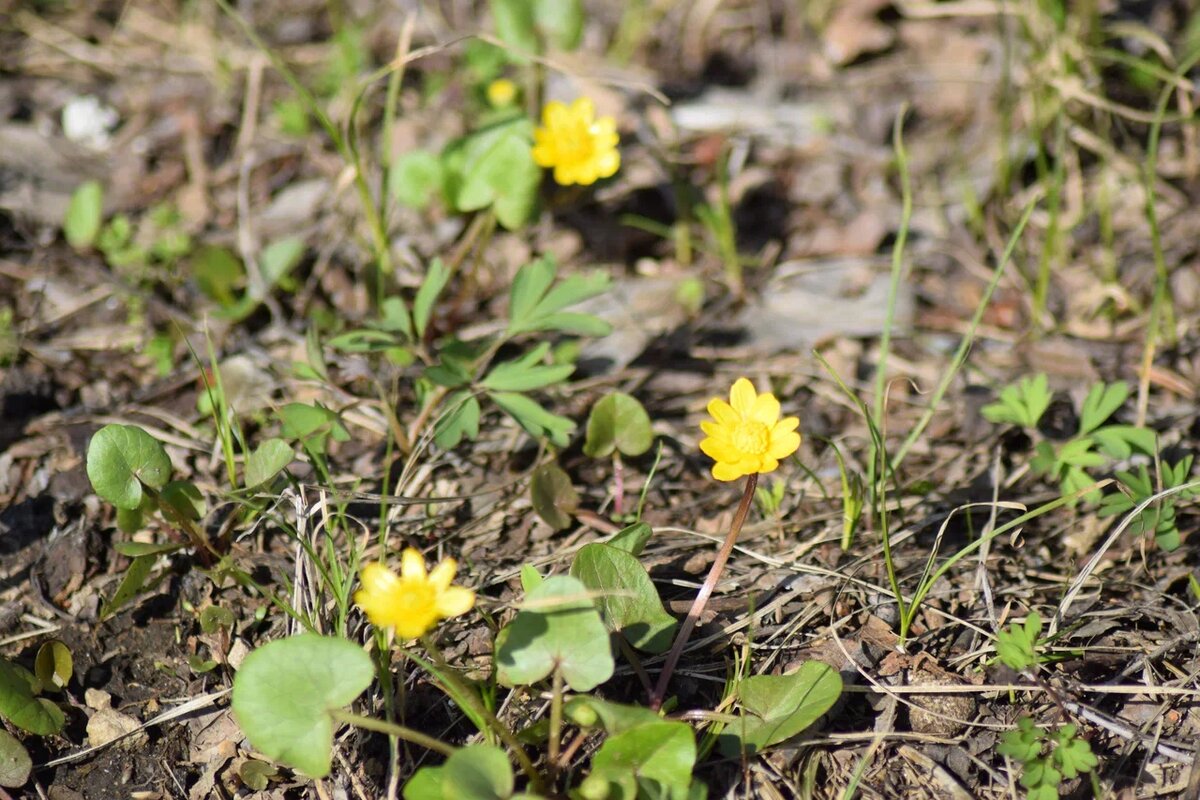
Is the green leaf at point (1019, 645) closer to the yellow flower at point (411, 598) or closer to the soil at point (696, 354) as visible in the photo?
the soil at point (696, 354)

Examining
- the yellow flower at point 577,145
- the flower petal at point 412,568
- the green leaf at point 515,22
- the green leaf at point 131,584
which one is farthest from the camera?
the green leaf at point 515,22

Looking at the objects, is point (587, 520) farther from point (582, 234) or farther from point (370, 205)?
point (582, 234)

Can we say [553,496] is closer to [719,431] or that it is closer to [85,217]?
[719,431]

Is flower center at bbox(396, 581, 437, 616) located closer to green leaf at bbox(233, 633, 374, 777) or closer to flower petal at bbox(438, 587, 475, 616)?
flower petal at bbox(438, 587, 475, 616)

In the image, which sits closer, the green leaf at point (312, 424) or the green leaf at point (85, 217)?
the green leaf at point (312, 424)

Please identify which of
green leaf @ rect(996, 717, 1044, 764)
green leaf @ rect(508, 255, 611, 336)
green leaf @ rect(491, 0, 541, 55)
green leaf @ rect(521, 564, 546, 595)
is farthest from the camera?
green leaf @ rect(491, 0, 541, 55)

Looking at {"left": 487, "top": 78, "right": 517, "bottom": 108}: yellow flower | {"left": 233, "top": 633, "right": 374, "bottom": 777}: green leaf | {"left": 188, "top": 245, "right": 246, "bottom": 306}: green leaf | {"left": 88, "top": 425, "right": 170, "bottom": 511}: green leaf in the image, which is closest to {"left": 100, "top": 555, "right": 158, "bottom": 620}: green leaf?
{"left": 88, "top": 425, "right": 170, "bottom": 511}: green leaf

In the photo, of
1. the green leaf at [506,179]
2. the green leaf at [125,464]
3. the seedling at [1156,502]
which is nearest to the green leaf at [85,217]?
the green leaf at [506,179]
